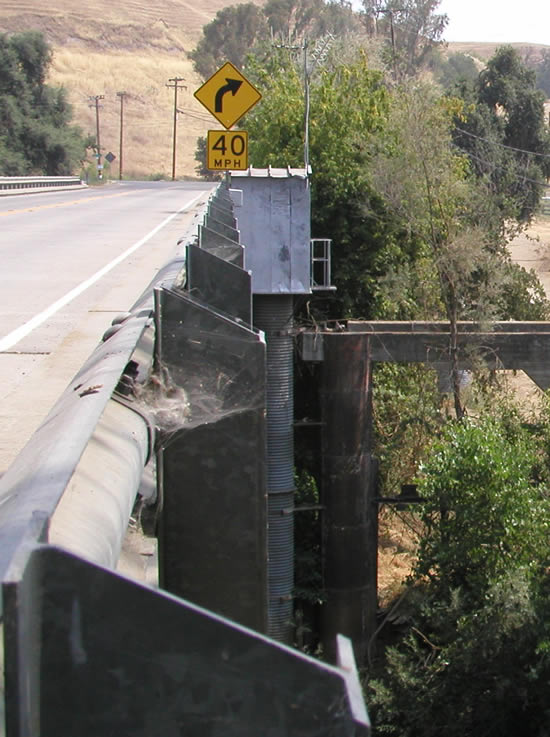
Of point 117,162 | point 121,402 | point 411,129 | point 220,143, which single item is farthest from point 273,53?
point 117,162

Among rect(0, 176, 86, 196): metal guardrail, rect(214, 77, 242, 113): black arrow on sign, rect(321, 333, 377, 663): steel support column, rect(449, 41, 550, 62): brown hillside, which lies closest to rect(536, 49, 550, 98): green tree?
rect(449, 41, 550, 62): brown hillside

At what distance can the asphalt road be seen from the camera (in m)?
6.34

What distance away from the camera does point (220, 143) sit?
14.2 m

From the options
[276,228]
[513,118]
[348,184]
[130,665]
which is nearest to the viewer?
[130,665]

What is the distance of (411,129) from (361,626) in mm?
9243

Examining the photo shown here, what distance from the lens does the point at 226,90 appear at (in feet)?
48.4

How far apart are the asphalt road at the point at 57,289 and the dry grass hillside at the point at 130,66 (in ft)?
246

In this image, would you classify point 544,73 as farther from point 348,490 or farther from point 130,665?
point 130,665

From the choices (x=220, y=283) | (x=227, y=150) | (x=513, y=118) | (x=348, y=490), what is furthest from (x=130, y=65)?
(x=220, y=283)

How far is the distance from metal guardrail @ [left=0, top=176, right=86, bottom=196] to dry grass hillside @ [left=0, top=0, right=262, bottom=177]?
141 feet

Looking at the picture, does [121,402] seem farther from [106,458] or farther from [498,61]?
[498,61]

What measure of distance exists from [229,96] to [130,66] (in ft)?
389

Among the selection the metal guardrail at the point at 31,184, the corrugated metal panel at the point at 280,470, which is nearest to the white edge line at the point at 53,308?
the corrugated metal panel at the point at 280,470

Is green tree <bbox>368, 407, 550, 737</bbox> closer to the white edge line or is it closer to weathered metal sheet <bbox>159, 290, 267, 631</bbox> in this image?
the white edge line
